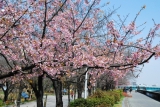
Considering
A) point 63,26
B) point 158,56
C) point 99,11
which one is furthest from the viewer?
point 99,11

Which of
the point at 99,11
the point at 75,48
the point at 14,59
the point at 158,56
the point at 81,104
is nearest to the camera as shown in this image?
the point at 158,56

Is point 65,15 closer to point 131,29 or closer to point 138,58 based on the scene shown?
point 131,29

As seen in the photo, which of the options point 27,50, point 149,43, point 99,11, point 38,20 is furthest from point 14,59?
point 99,11

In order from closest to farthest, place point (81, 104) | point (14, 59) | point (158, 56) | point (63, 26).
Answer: point (158, 56), point (14, 59), point (63, 26), point (81, 104)

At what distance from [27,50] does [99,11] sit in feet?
18.2

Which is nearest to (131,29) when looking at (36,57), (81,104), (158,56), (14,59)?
(158,56)

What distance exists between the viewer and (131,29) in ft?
27.3

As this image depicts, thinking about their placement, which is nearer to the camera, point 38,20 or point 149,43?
point 149,43

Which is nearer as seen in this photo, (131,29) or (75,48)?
(75,48)

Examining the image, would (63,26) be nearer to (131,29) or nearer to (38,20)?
(38,20)

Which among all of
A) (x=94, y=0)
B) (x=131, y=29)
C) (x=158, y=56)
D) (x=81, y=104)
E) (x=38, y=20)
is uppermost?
(x=94, y=0)

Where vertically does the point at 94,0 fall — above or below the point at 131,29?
above

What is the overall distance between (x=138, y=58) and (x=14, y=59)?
3815 mm

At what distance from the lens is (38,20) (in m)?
9.47
